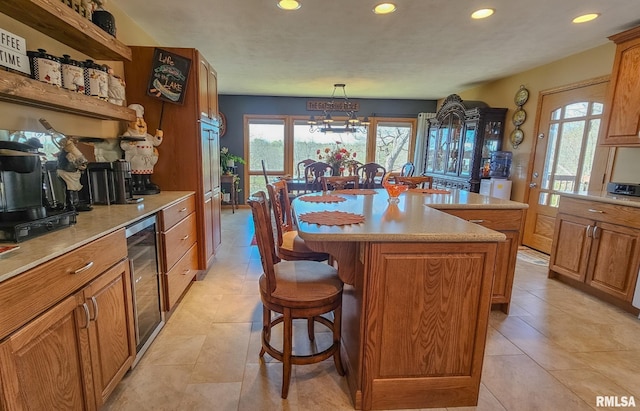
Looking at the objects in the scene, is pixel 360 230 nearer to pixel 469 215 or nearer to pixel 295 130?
pixel 469 215

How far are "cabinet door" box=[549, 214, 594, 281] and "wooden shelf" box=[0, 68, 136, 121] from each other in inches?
155

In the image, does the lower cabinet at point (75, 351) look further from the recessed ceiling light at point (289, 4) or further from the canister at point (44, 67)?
the recessed ceiling light at point (289, 4)

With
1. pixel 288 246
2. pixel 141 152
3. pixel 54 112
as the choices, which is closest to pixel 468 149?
pixel 288 246

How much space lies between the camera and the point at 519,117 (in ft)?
13.9

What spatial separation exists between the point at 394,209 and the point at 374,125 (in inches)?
201

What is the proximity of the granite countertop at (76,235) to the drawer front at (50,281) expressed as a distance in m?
0.03

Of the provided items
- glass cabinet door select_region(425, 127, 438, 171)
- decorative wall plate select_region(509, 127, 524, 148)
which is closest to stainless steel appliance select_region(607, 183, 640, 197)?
decorative wall plate select_region(509, 127, 524, 148)

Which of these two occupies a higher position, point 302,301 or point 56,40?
point 56,40

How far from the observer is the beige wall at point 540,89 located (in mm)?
3076

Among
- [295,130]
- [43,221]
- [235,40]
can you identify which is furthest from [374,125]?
[43,221]

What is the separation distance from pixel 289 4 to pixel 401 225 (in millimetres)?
2002

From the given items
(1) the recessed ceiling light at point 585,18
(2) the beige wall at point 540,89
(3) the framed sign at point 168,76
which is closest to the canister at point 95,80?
(3) the framed sign at point 168,76

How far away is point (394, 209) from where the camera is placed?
1943 millimetres

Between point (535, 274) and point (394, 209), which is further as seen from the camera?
point (535, 274)
